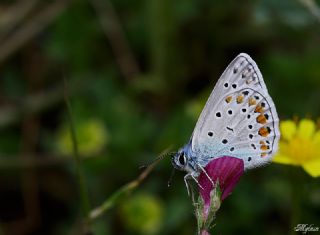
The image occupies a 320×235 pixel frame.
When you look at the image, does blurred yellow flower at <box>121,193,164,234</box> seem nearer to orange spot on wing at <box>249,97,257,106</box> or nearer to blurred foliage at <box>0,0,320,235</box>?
blurred foliage at <box>0,0,320,235</box>

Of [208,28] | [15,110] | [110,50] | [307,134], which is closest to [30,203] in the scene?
[15,110]

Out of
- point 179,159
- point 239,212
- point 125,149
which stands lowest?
point 239,212

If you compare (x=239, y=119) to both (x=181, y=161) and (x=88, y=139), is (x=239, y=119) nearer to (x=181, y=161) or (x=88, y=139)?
(x=181, y=161)

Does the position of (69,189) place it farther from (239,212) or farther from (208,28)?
(208,28)

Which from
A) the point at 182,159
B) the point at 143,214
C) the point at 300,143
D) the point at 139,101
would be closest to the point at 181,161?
the point at 182,159

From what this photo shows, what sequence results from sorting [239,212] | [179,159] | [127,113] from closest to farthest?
1. [179,159]
2. [239,212]
3. [127,113]
